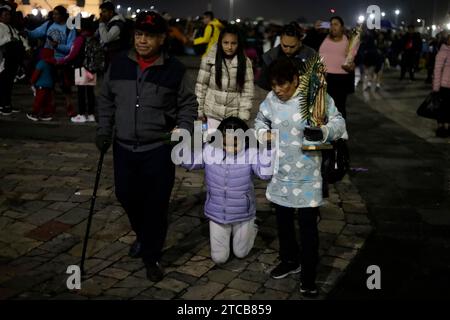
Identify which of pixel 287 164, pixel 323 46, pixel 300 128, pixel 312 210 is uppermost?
pixel 323 46

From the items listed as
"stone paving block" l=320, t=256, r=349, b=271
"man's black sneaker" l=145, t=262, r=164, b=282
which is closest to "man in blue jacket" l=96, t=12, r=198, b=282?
"man's black sneaker" l=145, t=262, r=164, b=282

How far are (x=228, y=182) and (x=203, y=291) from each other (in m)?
0.97

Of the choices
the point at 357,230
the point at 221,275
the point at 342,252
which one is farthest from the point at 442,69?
the point at 221,275

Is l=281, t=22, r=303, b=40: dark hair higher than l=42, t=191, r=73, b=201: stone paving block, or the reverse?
l=281, t=22, r=303, b=40: dark hair

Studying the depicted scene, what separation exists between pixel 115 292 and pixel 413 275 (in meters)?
2.48

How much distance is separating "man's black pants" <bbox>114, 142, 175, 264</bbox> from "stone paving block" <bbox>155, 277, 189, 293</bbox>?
0.63 feet

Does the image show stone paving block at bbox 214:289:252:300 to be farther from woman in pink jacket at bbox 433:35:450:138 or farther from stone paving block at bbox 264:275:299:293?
woman in pink jacket at bbox 433:35:450:138

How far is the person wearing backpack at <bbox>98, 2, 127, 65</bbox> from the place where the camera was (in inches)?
404

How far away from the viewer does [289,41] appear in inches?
233

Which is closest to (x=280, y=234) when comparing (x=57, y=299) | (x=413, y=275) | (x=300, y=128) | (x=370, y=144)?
(x=300, y=128)

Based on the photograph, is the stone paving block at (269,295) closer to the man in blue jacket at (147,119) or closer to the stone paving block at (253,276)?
the stone paving block at (253,276)

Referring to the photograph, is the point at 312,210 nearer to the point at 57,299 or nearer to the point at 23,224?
the point at 57,299

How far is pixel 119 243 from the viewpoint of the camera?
5.29 metres

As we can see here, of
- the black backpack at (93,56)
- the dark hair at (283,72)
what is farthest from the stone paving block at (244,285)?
the black backpack at (93,56)
